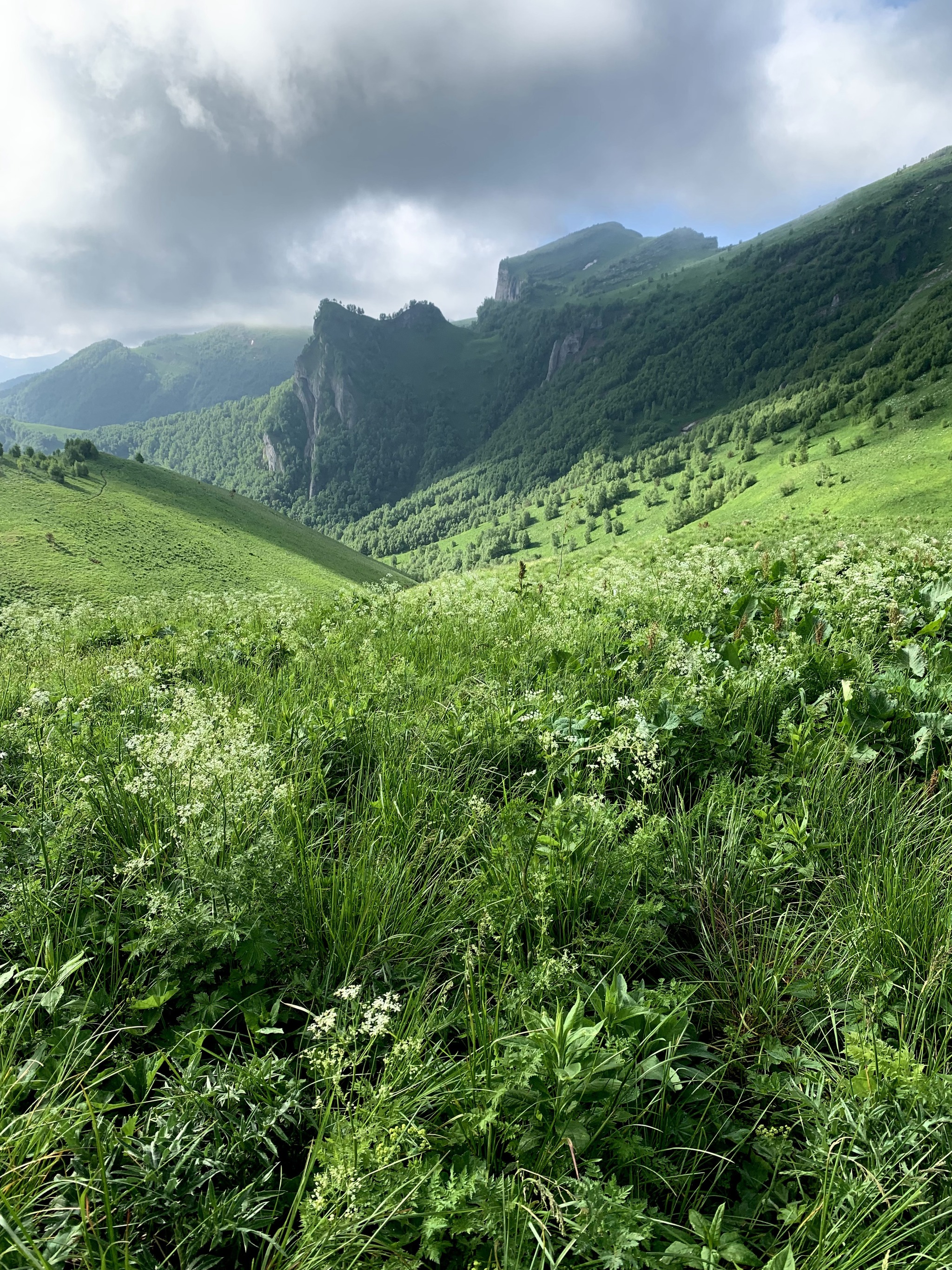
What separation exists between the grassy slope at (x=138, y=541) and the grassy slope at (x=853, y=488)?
22.1 m

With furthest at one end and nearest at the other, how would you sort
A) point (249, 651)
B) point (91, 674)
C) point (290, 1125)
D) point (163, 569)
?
point (163, 569) → point (249, 651) → point (91, 674) → point (290, 1125)

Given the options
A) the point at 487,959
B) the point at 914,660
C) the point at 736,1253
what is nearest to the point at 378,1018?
the point at 487,959

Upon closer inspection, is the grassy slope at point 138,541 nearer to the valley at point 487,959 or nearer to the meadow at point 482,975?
the valley at point 487,959

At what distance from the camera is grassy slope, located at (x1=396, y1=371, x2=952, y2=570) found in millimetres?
25453

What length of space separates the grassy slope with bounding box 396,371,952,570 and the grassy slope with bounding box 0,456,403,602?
72.4 ft

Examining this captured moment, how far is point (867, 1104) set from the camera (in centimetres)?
191

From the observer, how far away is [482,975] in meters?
2.18

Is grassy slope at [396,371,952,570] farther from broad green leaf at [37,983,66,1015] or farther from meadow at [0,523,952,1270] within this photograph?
broad green leaf at [37,983,66,1015]

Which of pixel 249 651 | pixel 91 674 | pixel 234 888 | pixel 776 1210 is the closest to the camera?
pixel 776 1210

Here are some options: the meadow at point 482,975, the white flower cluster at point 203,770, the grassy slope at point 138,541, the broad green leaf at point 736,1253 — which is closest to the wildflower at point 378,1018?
the meadow at point 482,975

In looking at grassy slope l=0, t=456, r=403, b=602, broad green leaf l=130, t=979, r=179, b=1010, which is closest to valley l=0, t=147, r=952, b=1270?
broad green leaf l=130, t=979, r=179, b=1010

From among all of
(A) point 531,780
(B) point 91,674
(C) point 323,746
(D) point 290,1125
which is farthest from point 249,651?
(D) point 290,1125

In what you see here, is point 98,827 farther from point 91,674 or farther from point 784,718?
point 784,718

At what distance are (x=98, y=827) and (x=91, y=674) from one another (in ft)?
11.7
